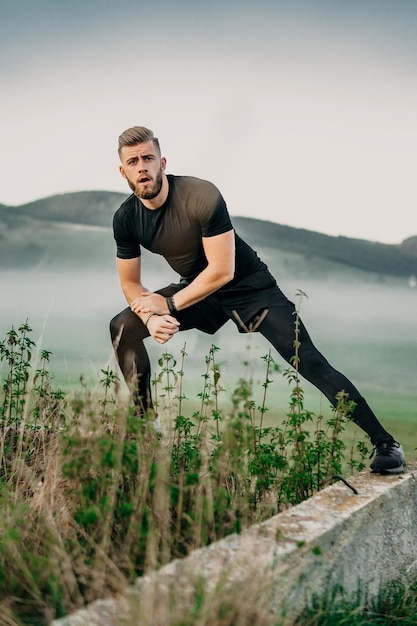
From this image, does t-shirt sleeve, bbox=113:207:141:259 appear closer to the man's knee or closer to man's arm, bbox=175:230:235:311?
man's arm, bbox=175:230:235:311

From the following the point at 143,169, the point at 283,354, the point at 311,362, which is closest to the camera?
the point at 311,362

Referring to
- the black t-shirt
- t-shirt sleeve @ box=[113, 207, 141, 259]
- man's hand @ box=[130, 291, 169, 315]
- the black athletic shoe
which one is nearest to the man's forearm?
man's hand @ box=[130, 291, 169, 315]

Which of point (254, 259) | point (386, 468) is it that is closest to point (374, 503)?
point (386, 468)

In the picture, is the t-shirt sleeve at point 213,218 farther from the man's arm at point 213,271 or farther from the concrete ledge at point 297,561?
the concrete ledge at point 297,561

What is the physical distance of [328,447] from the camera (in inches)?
197

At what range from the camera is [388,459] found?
15.6 feet

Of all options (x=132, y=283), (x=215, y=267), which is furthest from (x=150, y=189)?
(x=132, y=283)

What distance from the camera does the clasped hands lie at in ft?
17.7

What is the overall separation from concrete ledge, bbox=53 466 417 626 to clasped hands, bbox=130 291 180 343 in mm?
1694

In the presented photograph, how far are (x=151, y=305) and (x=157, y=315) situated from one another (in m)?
0.09

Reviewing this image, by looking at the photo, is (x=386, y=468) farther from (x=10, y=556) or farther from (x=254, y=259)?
(x=10, y=556)

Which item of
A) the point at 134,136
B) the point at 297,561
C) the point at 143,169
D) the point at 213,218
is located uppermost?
the point at 134,136

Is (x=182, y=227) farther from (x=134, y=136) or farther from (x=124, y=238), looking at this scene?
(x=134, y=136)

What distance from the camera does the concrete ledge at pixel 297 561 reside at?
8.71 feet
